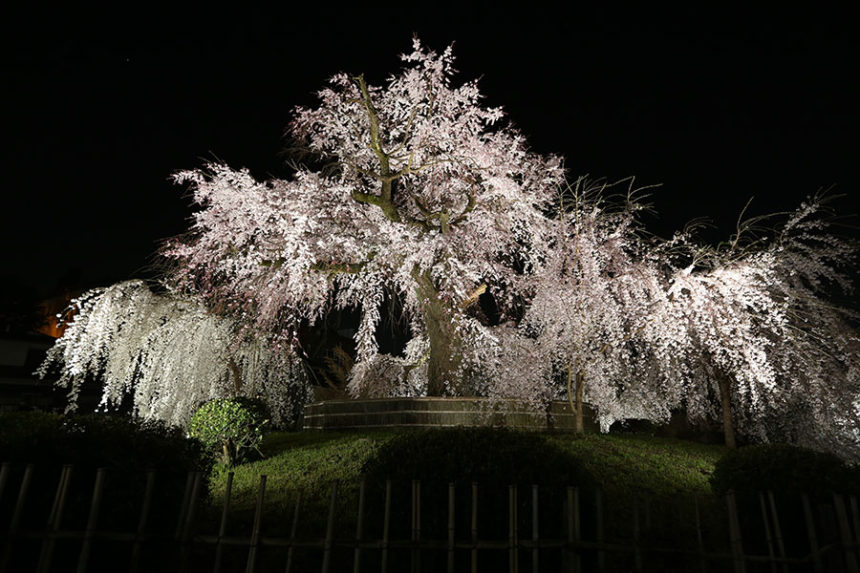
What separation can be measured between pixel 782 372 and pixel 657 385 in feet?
8.80

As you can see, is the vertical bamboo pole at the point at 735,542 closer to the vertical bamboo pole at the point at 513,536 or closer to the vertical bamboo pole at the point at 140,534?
the vertical bamboo pole at the point at 513,536

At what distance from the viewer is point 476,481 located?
4.55m

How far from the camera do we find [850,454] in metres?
12.1

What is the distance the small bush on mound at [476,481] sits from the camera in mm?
4469

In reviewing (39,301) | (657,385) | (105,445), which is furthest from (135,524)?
(39,301)

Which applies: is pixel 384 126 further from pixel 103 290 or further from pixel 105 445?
pixel 105 445

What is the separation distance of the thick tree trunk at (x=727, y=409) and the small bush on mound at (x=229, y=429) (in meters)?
10.9

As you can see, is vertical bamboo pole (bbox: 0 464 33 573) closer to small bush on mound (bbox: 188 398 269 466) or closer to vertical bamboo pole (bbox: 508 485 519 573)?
vertical bamboo pole (bbox: 508 485 519 573)

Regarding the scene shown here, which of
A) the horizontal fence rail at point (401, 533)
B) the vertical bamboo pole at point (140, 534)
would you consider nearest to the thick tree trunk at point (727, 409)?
the horizontal fence rail at point (401, 533)

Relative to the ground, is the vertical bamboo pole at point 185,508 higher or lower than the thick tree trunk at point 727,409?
lower

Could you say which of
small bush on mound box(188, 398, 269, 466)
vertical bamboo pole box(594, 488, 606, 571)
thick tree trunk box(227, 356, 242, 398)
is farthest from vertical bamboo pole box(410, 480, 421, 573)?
thick tree trunk box(227, 356, 242, 398)

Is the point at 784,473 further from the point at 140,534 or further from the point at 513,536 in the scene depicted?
the point at 140,534

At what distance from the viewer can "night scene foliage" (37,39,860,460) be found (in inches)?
436

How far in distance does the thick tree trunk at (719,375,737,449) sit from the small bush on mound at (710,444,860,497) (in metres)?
7.81
